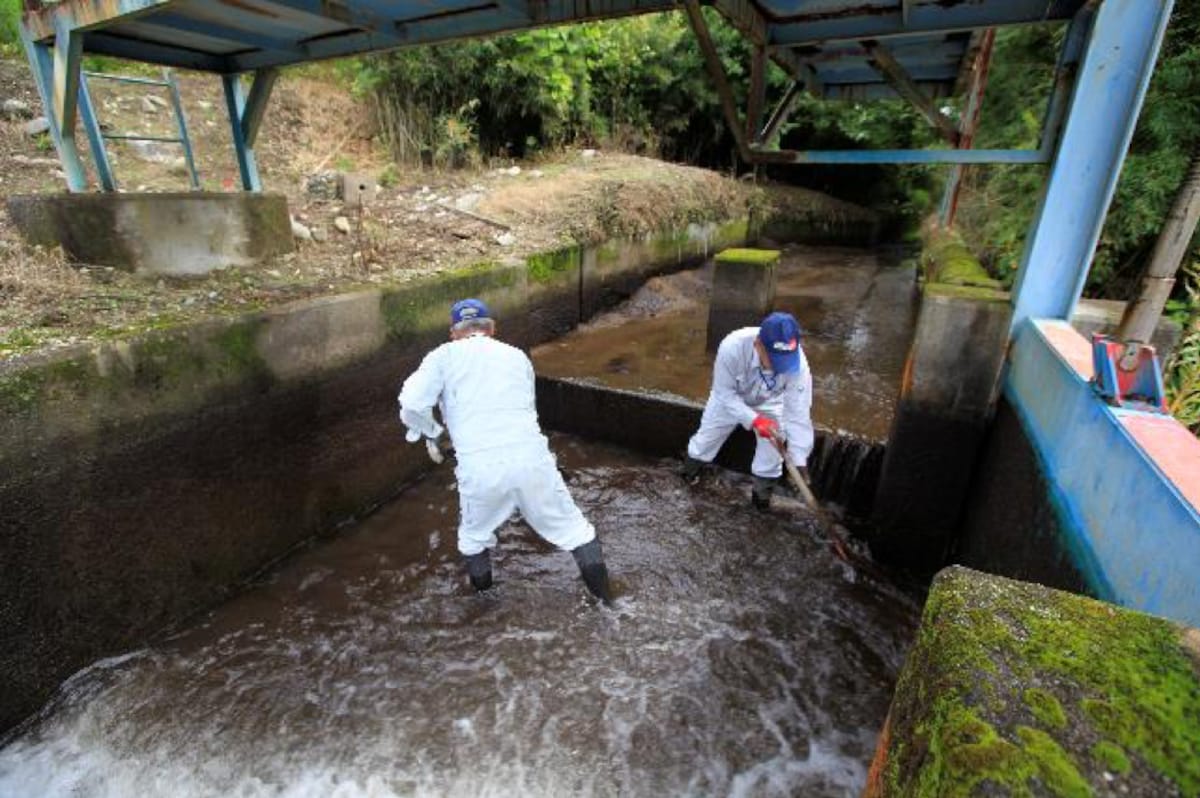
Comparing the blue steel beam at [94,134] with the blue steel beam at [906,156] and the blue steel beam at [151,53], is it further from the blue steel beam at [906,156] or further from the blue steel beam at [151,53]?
the blue steel beam at [906,156]

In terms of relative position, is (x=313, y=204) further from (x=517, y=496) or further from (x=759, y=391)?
(x=759, y=391)

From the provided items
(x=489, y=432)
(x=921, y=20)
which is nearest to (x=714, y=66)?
(x=921, y=20)

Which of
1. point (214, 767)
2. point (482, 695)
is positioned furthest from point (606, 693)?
point (214, 767)

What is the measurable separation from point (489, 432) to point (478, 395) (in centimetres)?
22

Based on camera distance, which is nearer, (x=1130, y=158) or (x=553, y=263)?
(x=1130, y=158)

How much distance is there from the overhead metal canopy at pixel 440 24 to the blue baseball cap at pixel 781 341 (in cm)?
179

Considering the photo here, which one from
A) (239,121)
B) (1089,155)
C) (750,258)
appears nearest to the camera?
(1089,155)

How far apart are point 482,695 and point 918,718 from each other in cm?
275

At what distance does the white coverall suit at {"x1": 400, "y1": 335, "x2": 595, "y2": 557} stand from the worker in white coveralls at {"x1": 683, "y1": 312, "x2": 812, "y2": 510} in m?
1.65

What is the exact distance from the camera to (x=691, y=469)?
5164 millimetres

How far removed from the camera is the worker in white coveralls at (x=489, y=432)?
11.1 ft

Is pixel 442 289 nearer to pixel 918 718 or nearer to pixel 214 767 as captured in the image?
pixel 214 767

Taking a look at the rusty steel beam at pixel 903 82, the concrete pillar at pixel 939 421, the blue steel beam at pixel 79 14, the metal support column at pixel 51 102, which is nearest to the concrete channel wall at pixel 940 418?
the concrete pillar at pixel 939 421

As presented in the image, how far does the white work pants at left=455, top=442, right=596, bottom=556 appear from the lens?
3.36 metres
